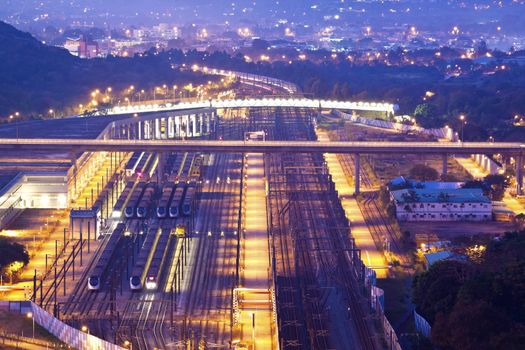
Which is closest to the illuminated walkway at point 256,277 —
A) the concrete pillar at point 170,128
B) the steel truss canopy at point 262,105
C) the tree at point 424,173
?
the tree at point 424,173

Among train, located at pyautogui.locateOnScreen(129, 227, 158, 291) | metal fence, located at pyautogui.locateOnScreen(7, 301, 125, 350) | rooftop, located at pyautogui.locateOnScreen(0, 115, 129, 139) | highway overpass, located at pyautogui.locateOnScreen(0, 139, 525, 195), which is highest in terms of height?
highway overpass, located at pyautogui.locateOnScreen(0, 139, 525, 195)

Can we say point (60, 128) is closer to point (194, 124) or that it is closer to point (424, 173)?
point (194, 124)

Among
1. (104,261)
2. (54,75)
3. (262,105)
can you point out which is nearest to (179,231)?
(104,261)

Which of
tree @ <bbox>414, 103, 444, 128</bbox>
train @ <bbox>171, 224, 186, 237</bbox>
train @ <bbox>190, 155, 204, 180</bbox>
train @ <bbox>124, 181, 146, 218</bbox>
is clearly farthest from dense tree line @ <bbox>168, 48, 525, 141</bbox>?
train @ <bbox>171, 224, 186, 237</bbox>

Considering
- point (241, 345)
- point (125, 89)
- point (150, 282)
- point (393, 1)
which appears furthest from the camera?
point (393, 1)

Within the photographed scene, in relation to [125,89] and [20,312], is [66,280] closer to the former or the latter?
[20,312]

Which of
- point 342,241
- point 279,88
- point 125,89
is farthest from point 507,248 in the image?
point 279,88

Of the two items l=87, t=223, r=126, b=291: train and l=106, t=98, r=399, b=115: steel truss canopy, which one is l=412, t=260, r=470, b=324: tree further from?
l=106, t=98, r=399, b=115: steel truss canopy
